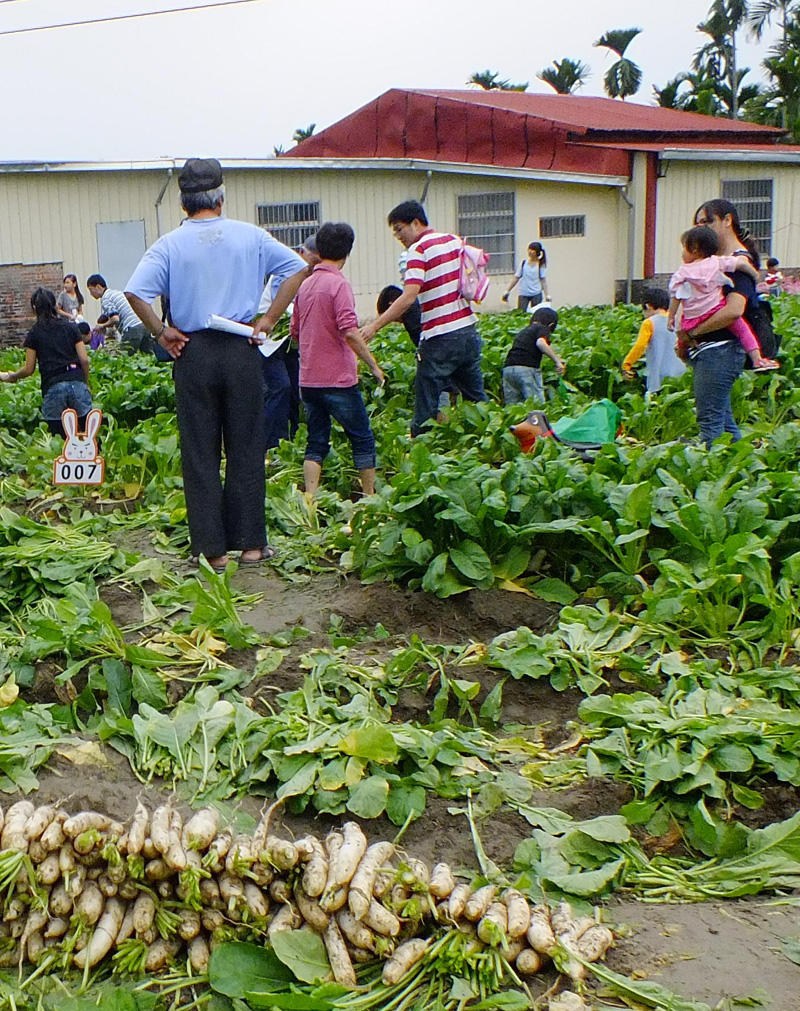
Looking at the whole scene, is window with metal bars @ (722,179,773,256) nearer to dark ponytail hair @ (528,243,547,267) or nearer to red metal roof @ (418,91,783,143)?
red metal roof @ (418,91,783,143)

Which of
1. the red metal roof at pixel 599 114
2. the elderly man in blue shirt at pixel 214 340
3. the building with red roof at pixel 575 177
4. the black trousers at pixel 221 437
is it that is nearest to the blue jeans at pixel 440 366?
the elderly man in blue shirt at pixel 214 340

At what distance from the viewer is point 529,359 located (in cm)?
964

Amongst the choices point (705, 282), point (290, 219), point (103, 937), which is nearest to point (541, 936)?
point (103, 937)

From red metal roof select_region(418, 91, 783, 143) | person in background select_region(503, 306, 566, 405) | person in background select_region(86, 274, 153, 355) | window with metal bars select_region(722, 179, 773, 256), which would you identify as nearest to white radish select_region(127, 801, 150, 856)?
person in background select_region(503, 306, 566, 405)

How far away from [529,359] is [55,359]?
367 centimetres

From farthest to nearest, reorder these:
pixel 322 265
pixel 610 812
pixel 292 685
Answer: pixel 322 265
pixel 292 685
pixel 610 812

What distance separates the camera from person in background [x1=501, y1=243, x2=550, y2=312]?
1744 centimetres

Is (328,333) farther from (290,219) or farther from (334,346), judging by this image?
(290,219)

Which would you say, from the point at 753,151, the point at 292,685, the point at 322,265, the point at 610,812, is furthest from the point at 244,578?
the point at 753,151

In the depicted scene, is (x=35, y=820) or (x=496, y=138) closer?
(x=35, y=820)

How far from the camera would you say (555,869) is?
3.13m

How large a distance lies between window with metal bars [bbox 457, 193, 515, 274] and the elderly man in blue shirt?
19925 millimetres

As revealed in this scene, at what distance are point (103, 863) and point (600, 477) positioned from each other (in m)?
3.15

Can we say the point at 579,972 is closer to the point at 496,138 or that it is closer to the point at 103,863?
the point at 103,863
